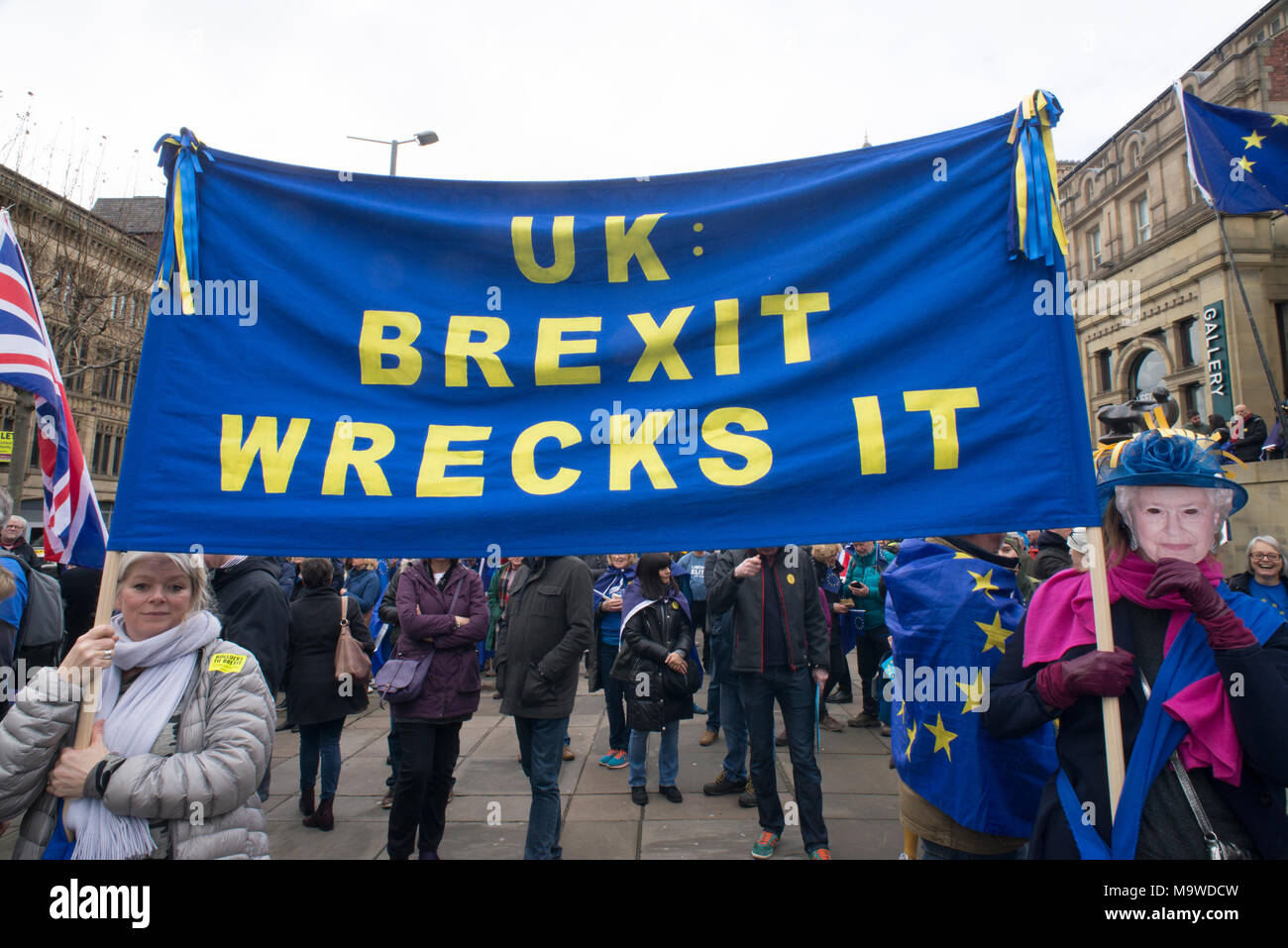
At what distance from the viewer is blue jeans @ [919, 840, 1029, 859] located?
8.79ft

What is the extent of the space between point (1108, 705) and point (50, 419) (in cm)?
422

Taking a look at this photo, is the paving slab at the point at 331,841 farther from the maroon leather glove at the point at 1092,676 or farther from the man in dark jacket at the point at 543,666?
the maroon leather glove at the point at 1092,676

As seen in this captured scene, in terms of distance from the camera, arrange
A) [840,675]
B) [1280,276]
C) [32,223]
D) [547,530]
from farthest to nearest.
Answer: [1280,276], [32,223], [840,675], [547,530]

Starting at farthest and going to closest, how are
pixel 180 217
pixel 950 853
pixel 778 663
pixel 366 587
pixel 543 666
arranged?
1. pixel 366 587
2. pixel 778 663
3. pixel 543 666
4. pixel 950 853
5. pixel 180 217

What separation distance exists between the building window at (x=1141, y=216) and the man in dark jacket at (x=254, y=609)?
1429 inches

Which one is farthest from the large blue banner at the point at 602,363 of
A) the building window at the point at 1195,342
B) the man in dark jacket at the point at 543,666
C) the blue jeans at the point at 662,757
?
the building window at the point at 1195,342

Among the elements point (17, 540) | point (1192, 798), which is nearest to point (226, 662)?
point (1192, 798)

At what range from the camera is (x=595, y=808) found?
545 cm

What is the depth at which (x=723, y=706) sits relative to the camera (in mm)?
5754

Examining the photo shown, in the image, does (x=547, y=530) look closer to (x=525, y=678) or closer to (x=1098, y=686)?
(x=1098, y=686)

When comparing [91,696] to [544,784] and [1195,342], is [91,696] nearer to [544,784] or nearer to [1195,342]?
[544,784]

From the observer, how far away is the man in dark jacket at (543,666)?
4191 mm
